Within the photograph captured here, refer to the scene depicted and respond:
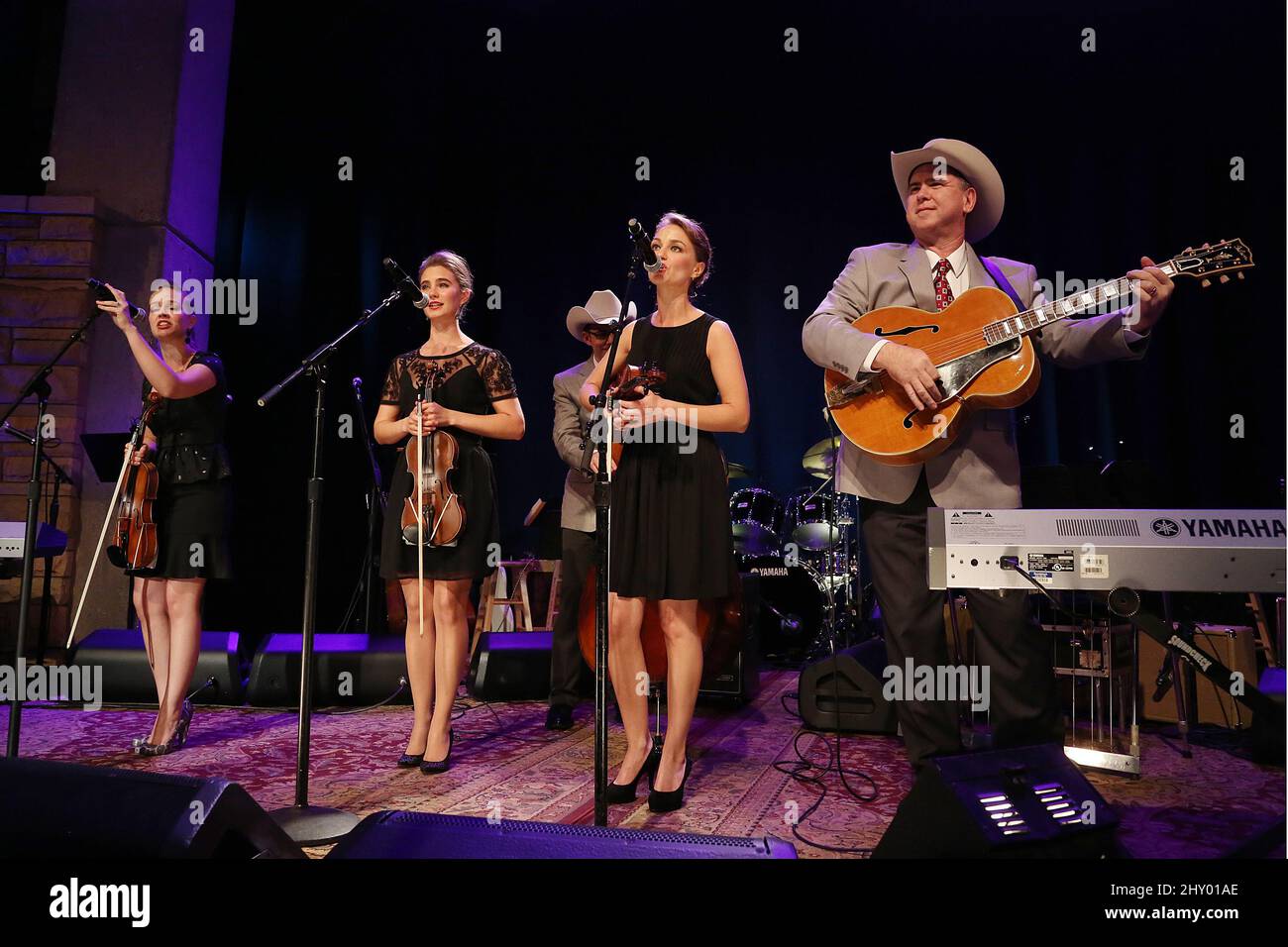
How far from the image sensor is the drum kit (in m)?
6.59

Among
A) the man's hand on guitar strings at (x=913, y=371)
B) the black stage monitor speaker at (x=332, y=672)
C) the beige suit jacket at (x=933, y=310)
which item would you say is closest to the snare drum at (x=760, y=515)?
the black stage monitor speaker at (x=332, y=672)

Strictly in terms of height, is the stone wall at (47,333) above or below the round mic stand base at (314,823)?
above

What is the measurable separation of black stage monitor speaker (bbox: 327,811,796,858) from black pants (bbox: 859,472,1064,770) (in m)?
1.23

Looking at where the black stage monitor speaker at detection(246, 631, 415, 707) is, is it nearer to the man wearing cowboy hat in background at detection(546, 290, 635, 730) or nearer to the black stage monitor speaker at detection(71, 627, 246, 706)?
the black stage monitor speaker at detection(71, 627, 246, 706)

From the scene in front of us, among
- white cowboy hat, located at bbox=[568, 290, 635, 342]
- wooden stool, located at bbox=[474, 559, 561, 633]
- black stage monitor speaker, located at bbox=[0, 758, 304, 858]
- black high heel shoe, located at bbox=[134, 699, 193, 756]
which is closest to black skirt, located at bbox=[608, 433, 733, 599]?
black stage monitor speaker, located at bbox=[0, 758, 304, 858]

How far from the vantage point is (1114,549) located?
6.59 feet

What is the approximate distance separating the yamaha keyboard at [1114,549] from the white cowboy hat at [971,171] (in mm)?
1079

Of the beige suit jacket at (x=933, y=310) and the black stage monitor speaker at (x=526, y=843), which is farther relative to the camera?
the beige suit jacket at (x=933, y=310)

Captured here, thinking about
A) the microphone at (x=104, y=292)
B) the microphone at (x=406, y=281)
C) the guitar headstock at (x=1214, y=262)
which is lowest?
the guitar headstock at (x=1214, y=262)

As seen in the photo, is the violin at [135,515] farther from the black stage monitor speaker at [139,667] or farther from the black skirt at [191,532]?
the black stage monitor speaker at [139,667]

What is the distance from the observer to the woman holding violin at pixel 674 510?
276 cm

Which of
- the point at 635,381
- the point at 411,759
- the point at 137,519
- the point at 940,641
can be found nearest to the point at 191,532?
the point at 137,519

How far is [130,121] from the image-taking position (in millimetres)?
6309
